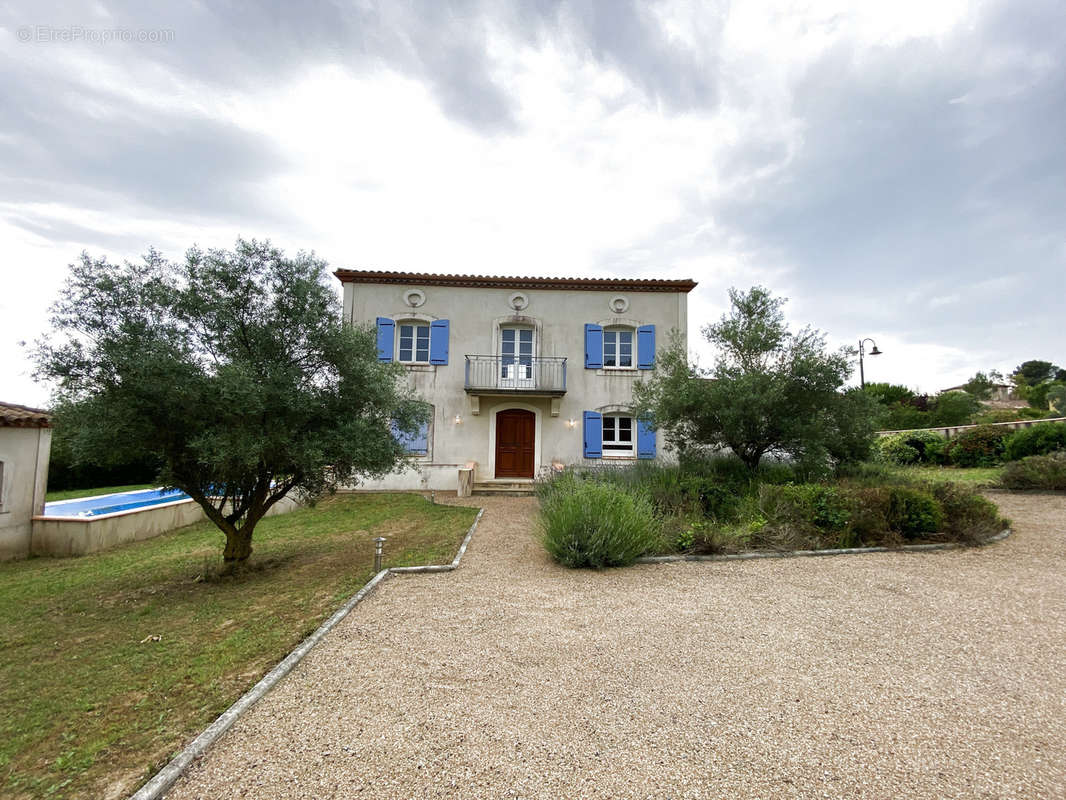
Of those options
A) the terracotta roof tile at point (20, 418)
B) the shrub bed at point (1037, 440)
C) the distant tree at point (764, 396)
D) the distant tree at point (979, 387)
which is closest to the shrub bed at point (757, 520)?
the distant tree at point (764, 396)

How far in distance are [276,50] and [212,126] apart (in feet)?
9.93

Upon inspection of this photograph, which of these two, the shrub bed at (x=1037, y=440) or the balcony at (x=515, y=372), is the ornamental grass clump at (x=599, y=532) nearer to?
the balcony at (x=515, y=372)

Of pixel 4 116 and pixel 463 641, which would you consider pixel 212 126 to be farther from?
pixel 463 641

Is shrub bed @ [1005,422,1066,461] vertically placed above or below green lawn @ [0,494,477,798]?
above

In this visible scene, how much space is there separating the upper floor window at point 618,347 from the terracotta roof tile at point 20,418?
12.6 meters

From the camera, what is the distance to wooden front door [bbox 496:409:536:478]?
13.9 meters

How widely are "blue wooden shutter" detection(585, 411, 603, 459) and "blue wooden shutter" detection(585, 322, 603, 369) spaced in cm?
152

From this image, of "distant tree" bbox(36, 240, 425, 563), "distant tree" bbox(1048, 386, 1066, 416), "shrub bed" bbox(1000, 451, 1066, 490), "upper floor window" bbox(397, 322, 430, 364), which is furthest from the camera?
"distant tree" bbox(1048, 386, 1066, 416)

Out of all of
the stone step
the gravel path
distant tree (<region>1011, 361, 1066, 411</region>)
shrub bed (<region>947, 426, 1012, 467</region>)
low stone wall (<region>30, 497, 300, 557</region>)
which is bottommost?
low stone wall (<region>30, 497, 300, 557</region>)

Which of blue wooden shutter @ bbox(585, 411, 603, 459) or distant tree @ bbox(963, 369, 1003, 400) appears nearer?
blue wooden shutter @ bbox(585, 411, 603, 459)

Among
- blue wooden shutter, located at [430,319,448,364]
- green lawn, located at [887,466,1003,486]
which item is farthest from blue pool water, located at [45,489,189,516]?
green lawn, located at [887,466,1003,486]

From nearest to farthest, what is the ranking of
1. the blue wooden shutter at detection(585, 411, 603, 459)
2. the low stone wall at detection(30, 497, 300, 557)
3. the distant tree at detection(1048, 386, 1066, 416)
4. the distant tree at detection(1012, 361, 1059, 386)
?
the low stone wall at detection(30, 497, 300, 557) → the blue wooden shutter at detection(585, 411, 603, 459) → the distant tree at detection(1048, 386, 1066, 416) → the distant tree at detection(1012, 361, 1059, 386)

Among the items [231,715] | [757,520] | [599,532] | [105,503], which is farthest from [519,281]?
[231,715]

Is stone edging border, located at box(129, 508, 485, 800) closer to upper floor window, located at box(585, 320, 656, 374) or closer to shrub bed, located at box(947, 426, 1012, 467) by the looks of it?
upper floor window, located at box(585, 320, 656, 374)
